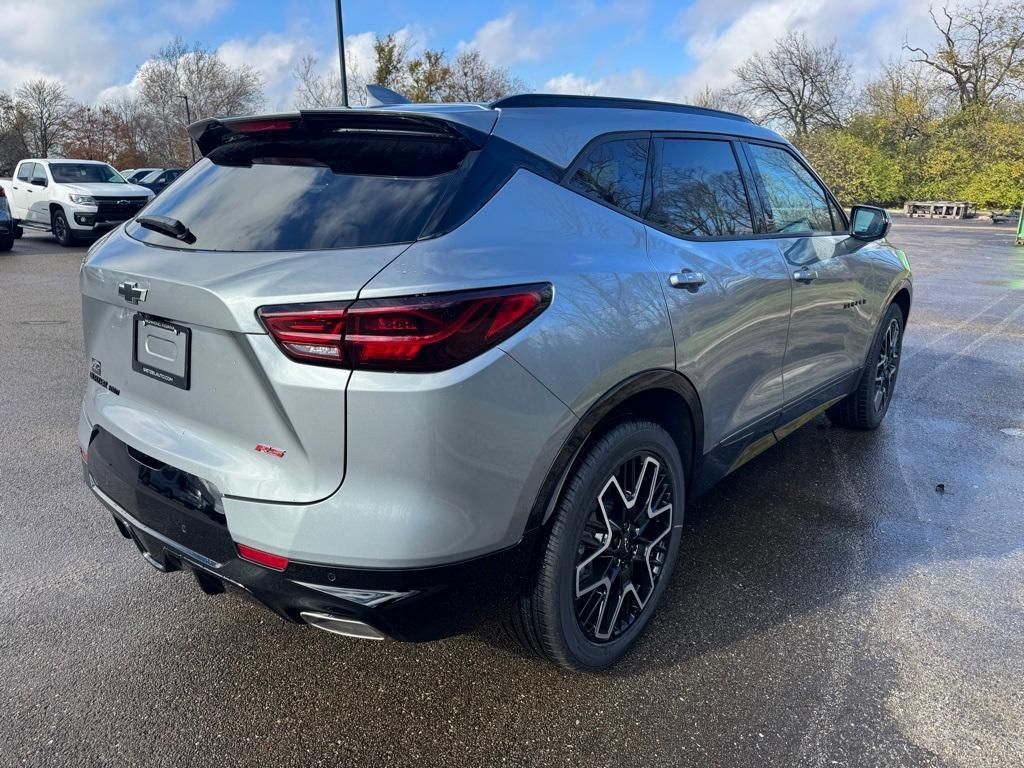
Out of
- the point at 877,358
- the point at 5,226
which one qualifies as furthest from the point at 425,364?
the point at 5,226

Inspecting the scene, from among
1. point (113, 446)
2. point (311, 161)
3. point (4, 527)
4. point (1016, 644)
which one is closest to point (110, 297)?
point (113, 446)

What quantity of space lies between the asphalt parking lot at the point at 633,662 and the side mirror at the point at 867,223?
1345 millimetres

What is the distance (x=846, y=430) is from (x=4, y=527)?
4.69 metres

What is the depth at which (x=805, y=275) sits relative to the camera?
134 inches

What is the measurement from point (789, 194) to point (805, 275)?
20.4 inches

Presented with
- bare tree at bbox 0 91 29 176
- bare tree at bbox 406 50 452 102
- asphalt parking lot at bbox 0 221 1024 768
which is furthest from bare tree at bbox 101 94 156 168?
asphalt parking lot at bbox 0 221 1024 768

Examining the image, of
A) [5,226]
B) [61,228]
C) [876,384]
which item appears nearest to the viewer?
[876,384]

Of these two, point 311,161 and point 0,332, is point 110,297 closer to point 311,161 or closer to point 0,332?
point 311,161

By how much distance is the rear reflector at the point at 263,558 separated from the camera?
76.2 inches

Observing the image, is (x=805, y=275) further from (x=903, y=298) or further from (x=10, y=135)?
(x=10, y=135)

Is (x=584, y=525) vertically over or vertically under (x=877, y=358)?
under

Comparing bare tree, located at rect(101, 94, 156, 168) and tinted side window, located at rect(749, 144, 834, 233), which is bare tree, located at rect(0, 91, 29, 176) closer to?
bare tree, located at rect(101, 94, 156, 168)

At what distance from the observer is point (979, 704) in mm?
2379

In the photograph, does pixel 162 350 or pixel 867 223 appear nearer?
pixel 162 350
